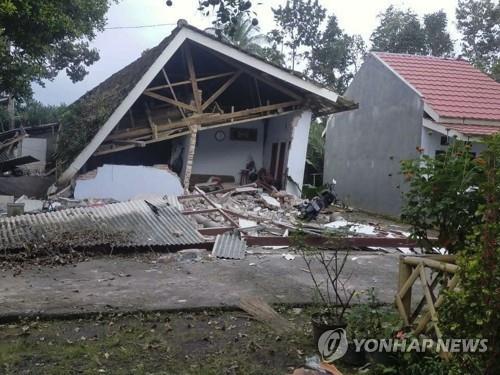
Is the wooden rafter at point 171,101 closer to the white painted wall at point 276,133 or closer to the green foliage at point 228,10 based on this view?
the white painted wall at point 276,133

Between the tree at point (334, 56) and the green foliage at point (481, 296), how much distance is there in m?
27.6

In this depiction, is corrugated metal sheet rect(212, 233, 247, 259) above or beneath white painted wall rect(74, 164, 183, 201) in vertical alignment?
beneath

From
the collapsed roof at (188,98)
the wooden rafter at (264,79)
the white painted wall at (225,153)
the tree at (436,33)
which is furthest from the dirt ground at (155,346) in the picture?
the tree at (436,33)

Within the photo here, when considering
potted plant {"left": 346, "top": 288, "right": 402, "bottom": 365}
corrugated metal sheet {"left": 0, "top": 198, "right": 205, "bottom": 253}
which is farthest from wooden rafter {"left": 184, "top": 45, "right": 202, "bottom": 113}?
potted plant {"left": 346, "top": 288, "right": 402, "bottom": 365}

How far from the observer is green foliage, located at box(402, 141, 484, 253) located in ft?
11.1

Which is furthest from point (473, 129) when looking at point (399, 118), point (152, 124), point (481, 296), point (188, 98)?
point (481, 296)

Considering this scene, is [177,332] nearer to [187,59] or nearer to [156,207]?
[156,207]

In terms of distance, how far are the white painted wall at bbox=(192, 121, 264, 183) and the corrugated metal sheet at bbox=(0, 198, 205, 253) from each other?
5.30 metres

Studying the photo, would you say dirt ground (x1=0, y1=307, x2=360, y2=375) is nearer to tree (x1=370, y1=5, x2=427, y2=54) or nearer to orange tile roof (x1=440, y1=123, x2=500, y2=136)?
orange tile roof (x1=440, y1=123, x2=500, y2=136)

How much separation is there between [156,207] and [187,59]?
4848 millimetres

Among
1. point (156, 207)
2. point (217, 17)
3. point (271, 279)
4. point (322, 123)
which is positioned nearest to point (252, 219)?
point (156, 207)

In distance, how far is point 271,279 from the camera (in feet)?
20.1

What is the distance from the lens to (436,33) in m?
26.6

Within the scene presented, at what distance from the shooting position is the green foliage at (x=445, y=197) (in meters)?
3.38
